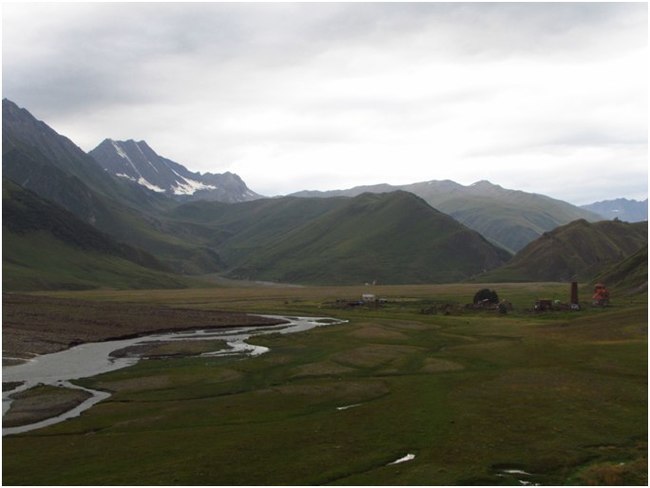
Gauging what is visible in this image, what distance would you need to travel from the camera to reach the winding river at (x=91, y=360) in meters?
67.9

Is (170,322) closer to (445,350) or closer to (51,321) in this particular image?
(51,321)

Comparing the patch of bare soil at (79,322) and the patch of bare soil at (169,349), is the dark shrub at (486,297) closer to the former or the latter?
the patch of bare soil at (79,322)

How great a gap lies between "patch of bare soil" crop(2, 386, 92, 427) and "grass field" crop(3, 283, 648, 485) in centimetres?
344

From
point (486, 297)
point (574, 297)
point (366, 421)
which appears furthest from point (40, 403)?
point (486, 297)

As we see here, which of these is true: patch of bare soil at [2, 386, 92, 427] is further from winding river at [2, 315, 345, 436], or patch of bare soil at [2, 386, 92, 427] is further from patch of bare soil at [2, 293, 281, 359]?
patch of bare soil at [2, 293, 281, 359]

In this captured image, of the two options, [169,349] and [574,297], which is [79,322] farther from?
[574,297]

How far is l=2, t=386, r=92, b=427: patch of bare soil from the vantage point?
59156mm

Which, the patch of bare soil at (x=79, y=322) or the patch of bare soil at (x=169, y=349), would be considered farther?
the patch of bare soil at (x=79, y=322)

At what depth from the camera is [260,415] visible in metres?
57.7

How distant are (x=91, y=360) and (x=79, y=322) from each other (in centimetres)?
4144

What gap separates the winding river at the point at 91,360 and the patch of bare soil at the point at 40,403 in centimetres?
80

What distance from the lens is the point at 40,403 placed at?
64.8 metres

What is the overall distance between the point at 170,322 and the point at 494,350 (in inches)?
3070

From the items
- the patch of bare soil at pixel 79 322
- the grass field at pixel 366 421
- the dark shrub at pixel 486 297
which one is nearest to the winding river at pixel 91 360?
the grass field at pixel 366 421
